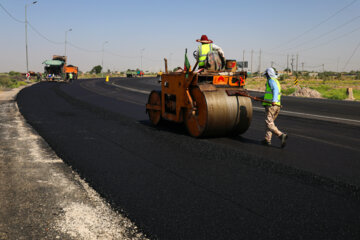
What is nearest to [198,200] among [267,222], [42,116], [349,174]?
[267,222]

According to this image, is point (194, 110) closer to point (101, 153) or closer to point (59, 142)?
point (101, 153)

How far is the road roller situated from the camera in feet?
25.1

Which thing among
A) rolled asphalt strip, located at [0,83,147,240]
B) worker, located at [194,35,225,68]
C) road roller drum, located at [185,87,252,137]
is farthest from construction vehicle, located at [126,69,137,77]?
rolled asphalt strip, located at [0,83,147,240]

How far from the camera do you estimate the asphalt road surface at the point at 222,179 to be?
11.9 feet

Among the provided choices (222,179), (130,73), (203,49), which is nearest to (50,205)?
(222,179)

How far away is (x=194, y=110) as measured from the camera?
7.93m

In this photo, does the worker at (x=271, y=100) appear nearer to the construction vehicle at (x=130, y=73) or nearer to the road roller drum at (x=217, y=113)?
the road roller drum at (x=217, y=113)

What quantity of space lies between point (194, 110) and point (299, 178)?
129 inches

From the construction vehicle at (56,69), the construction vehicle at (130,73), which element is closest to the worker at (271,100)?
the construction vehicle at (56,69)

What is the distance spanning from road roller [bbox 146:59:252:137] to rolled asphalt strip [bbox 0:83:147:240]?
10.4ft

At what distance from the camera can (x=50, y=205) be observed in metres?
4.20

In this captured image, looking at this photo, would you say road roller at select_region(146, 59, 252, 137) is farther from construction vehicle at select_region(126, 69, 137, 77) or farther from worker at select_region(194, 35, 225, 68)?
construction vehicle at select_region(126, 69, 137, 77)

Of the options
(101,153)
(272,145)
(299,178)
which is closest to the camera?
(299,178)

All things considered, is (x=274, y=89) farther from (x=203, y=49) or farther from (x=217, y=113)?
(x=203, y=49)
